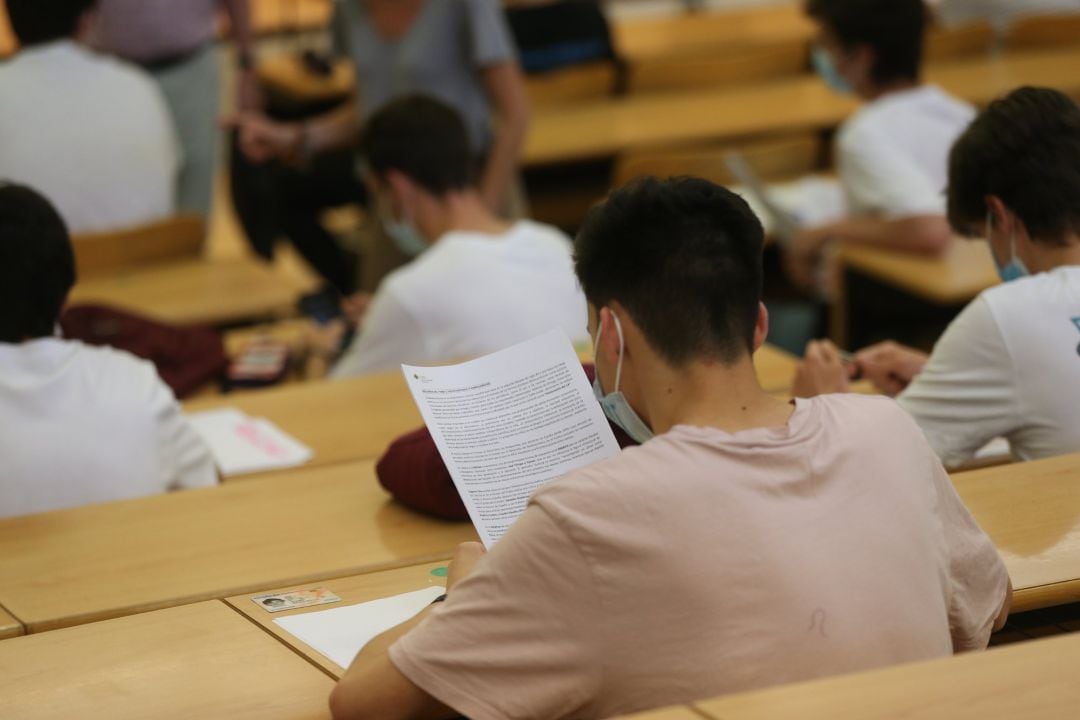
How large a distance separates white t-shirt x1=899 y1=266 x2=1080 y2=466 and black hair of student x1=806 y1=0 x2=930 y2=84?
197 centimetres

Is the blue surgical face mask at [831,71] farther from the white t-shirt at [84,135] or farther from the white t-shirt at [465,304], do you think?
the white t-shirt at [84,135]

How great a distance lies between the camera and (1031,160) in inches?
92.3

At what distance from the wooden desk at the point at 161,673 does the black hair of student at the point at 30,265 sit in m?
0.74

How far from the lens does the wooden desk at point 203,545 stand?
6.97ft

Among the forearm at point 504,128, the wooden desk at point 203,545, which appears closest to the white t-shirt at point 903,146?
the forearm at point 504,128

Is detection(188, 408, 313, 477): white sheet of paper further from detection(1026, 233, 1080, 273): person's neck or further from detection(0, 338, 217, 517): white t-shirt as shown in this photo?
detection(1026, 233, 1080, 273): person's neck

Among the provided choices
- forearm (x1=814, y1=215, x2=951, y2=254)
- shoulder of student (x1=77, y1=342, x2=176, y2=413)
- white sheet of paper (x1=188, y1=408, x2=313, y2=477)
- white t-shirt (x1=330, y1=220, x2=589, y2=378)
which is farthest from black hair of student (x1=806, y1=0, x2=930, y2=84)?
shoulder of student (x1=77, y1=342, x2=176, y2=413)

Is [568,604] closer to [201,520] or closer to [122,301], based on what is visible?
[201,520]

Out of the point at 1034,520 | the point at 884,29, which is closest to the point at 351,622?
the point at 1034,520

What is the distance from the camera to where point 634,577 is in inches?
60.6

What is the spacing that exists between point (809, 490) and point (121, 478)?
1.38 metres

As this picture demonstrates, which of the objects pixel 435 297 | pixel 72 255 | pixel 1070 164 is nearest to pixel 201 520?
pixel 72 255

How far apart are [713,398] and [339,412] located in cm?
150

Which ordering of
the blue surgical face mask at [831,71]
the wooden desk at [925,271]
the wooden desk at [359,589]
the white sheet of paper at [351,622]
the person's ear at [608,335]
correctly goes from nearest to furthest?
the person's ear at [608,335], the white sheet of paper at [351,622], the wooden desk at [359,589], the wooden desk at [925,271], the blue surgical face mask at [831,71]
